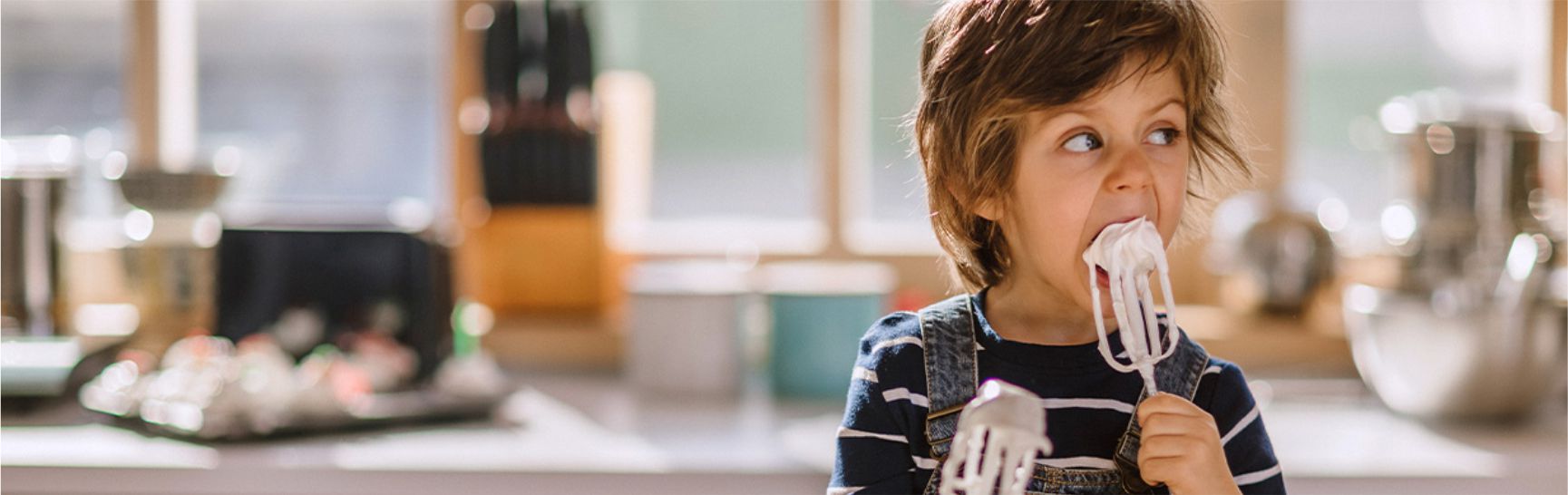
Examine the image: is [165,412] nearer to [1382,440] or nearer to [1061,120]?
[1061,120]

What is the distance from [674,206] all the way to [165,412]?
749 mm

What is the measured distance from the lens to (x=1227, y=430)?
68 cm

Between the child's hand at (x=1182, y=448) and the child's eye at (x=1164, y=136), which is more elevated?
the child's eye at (x=1164, y=136)

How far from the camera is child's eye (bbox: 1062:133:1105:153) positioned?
0.64 metres

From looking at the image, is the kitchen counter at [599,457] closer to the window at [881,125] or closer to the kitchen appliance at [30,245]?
the kitchen appliance at [30,245]

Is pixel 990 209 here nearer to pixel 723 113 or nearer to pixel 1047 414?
pixel 1047 414

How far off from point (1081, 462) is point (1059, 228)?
0.38ft

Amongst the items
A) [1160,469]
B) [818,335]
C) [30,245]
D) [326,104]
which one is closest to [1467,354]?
[818,335]

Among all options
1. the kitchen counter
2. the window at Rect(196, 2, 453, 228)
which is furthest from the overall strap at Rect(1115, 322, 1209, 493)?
the window at Rect(196, 2, 453, 228)

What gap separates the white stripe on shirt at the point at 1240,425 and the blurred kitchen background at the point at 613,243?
0.54 metres

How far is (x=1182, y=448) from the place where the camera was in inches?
23.4

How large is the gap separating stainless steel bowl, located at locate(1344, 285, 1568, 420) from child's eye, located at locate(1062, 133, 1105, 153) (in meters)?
0.86

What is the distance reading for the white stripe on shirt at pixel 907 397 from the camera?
667mm

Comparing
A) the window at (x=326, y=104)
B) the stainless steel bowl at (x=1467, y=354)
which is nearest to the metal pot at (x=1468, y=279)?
the stainless steel bowl at (x=1467, y=354)
